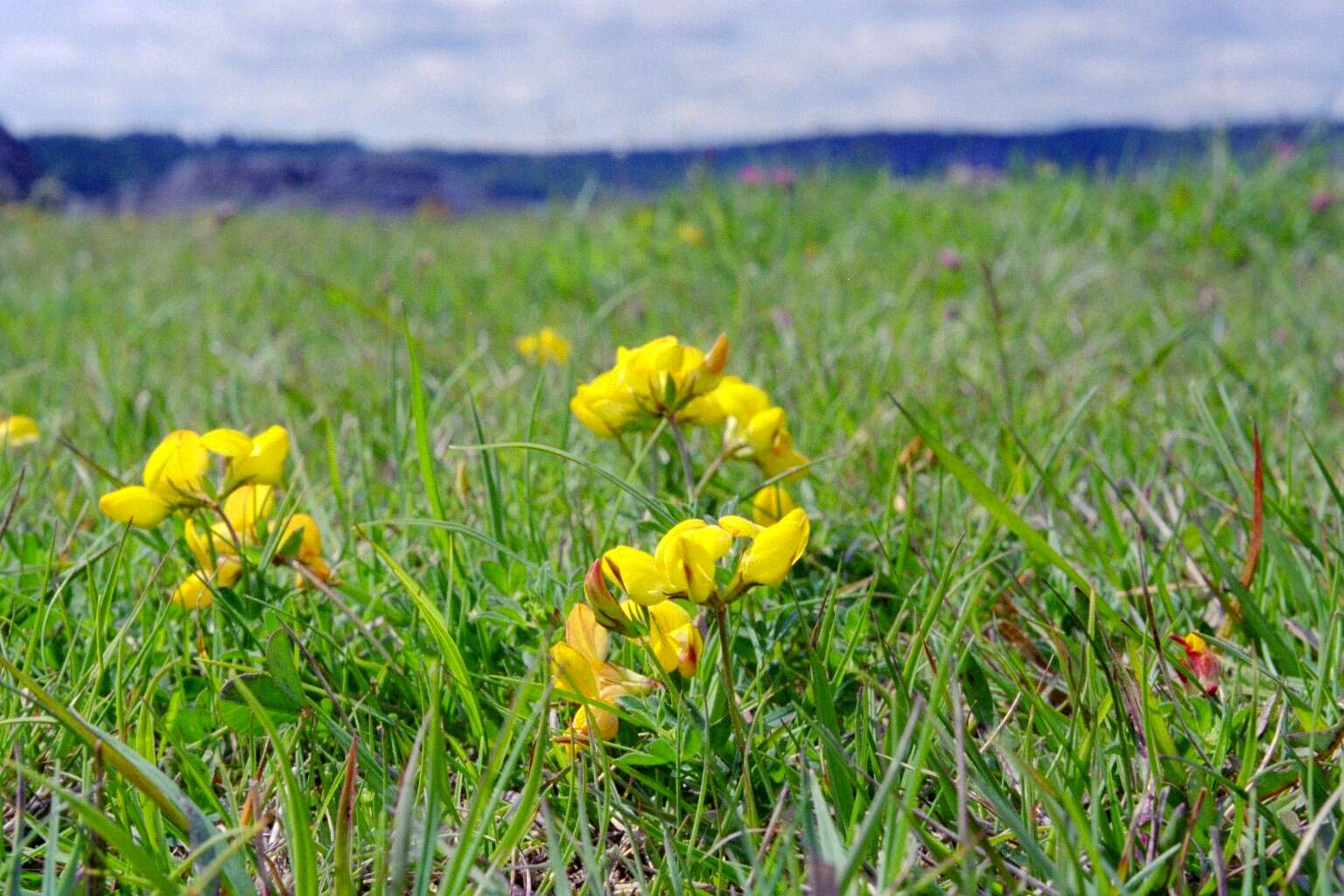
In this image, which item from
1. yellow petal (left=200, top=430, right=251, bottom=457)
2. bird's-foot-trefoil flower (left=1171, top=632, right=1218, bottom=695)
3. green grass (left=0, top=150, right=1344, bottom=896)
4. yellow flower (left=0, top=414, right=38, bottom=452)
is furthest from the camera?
yellow flower (left=0, top=414, right=38, bottom=452)

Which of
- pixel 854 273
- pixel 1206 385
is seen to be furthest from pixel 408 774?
pixel 854 273

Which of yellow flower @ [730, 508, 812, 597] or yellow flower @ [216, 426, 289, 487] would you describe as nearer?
yellow flower @ [730, 508, 812, 597]

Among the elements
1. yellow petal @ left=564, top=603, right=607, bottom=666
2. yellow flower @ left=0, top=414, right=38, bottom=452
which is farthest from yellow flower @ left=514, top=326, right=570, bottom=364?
yellow petal @ left=564, top=603, right=607, bottom=666

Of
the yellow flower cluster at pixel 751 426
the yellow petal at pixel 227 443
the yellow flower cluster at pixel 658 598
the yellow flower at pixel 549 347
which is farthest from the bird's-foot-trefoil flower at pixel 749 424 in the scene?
the yellow flower at pixel 549 347

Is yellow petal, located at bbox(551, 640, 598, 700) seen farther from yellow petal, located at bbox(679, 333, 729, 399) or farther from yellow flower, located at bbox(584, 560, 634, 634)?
yellow petal, located at bbox(679, 333, 729, 399)

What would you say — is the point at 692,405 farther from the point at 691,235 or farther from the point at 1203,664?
the point at 691,235
